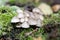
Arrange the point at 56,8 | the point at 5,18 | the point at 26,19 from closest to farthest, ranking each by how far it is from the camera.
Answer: the point at 26,19
the point at 5,18
the point at 56,8

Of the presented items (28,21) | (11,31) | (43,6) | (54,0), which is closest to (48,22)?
(28,21)

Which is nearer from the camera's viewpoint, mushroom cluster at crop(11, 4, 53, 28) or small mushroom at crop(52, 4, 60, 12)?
mushroom cluster at crop(11, 4, 53, 28)

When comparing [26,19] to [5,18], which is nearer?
[26,19]

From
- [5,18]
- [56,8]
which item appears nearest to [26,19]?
[5,18]

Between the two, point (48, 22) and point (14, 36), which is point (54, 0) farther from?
point (14, 36)

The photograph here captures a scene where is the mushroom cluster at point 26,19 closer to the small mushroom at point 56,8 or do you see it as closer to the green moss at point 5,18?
the green moss at point 5,18

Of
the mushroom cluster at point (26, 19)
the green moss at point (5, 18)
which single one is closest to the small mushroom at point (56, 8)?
the mushroom cluster at point (26, 19)

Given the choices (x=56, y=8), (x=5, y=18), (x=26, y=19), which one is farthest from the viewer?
(x=56, y=8)

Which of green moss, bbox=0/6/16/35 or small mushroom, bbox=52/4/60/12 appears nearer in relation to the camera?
green moss, bbox=0/6/16/35

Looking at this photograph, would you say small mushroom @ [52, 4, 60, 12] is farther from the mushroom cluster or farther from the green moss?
the green moss

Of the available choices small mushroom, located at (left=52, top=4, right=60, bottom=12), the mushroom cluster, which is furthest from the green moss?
small mushroom, located at (left=52, top=4, right=60, bottom=12)

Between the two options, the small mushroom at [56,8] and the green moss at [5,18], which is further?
the small mushroom at [56,8]

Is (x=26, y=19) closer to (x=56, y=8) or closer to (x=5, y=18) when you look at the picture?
(x=5, y=18)
